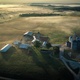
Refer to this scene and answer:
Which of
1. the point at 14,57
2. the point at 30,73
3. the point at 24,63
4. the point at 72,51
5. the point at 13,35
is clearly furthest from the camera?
the point at 13,35

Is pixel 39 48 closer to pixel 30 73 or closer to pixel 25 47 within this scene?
pixel 25 47

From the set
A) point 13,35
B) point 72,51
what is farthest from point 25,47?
point 13,35

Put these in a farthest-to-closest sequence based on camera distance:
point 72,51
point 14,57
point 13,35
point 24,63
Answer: point 13,35
point 72,51
point 14,57
point 24,63

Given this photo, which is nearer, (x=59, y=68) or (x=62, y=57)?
(x=59, y=68)

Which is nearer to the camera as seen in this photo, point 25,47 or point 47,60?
point 47,60

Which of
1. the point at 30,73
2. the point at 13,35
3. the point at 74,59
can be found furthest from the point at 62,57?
the point at 13,35

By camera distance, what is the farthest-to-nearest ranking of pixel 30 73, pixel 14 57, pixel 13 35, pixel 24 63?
pixel 13 35
pixel 14 57
pixel 24 63
pixel 30 73

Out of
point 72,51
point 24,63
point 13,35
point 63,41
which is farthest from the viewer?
point 13,35

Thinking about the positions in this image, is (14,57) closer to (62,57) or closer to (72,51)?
(62,57)

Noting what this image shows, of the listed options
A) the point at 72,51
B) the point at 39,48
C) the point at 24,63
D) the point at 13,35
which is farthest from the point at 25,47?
the point at 13,35
